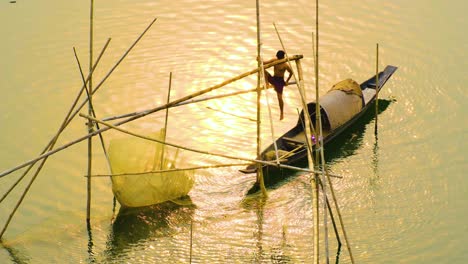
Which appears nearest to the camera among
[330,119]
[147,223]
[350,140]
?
[147,223]

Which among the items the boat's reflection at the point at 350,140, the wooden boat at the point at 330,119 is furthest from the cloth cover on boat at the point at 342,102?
the boat's reflection at the point at 350,140

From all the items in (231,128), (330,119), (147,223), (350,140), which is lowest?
(147,223)

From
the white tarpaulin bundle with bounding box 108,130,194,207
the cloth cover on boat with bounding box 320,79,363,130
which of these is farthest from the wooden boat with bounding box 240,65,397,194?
the white tarpaulin bundle with bounding box 108,130,194,207

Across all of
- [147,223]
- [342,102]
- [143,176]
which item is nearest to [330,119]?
[342,102]

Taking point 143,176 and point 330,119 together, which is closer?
point 143,176

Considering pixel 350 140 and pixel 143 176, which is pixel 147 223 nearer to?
pixel 143 176

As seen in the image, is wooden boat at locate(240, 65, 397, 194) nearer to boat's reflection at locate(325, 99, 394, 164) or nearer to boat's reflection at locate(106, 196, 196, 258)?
boat's reflection at locate(325, 99, 394, 164)

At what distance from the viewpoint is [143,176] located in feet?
29.0

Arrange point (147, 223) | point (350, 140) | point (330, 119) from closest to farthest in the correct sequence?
point (147, 223)
point (330, 119)
point (350, 140)

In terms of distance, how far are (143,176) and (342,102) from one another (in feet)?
9.88

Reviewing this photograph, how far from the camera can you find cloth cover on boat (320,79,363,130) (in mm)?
10383

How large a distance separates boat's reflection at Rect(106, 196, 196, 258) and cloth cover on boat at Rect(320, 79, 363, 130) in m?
2.31

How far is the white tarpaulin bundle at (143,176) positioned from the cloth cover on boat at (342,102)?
7.28 feet

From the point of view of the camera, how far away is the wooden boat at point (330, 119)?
955cm
